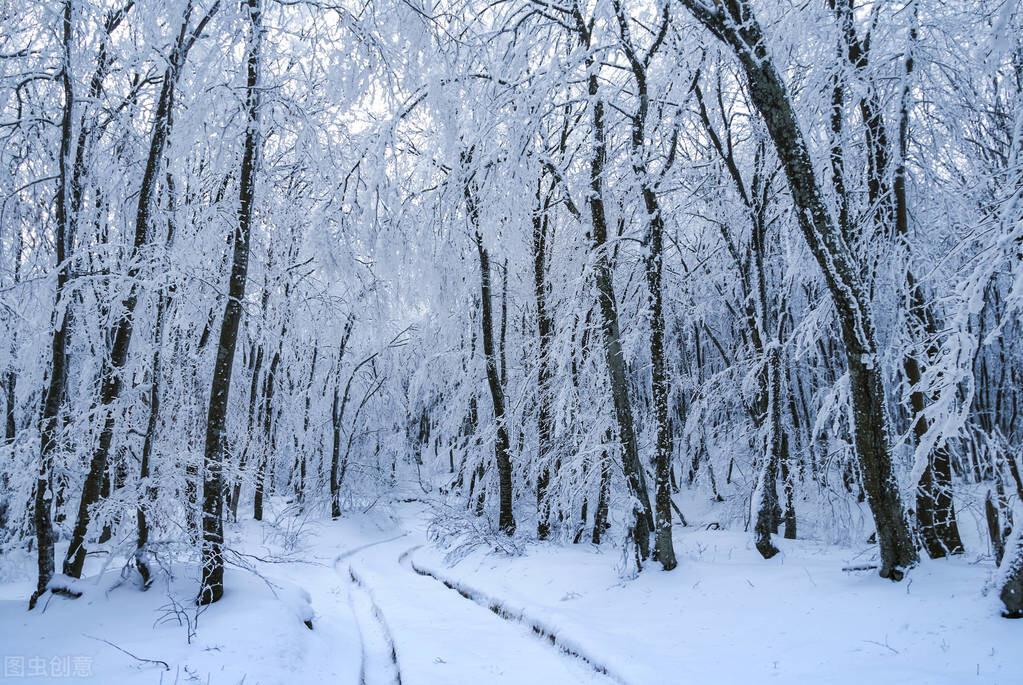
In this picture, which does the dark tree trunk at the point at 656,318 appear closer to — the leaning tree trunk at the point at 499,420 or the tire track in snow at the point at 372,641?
the tire track in snow at the point at 372,641

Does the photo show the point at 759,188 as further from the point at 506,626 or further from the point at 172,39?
the point at 172,39

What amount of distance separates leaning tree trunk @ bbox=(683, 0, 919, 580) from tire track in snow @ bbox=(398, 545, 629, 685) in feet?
8.85

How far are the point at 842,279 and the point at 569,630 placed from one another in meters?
4.24

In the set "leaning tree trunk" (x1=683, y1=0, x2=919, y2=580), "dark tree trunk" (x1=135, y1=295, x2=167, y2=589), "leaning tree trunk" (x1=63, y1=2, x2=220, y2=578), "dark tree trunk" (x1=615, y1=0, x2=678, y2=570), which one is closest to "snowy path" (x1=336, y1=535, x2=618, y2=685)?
"dark tree trunk" (x1=615, y1=0, x2=678, y2=570)

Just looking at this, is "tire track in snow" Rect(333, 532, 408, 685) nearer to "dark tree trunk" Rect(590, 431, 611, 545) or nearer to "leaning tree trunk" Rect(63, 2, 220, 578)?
"leaning tree trunk" Rect(63, 2, 220, 578)

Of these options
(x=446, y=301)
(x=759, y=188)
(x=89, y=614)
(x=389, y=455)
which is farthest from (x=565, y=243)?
(x=389, y=455)

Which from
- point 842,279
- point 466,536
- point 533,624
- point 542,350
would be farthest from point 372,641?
point 542,350

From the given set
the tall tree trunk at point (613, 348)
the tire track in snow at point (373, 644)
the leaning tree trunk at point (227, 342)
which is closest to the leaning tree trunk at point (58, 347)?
the leaning tree trunk at point (227, 342)

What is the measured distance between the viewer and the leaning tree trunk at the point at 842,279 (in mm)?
5105

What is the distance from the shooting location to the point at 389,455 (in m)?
30.5

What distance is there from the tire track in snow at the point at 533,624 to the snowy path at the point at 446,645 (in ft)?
0.14

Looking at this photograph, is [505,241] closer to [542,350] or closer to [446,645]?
[542,350]

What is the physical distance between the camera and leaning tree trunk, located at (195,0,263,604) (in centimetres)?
666

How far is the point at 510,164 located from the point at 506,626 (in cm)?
556
